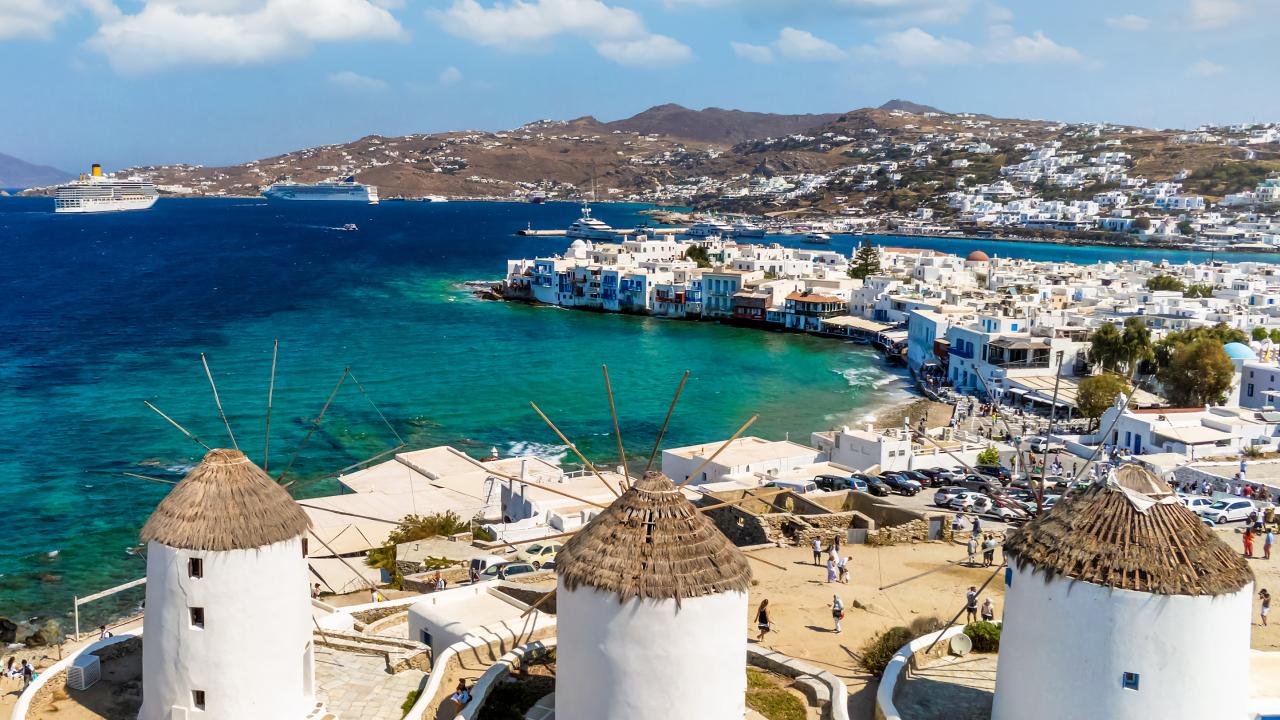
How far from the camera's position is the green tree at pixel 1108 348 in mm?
46938

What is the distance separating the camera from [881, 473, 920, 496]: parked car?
1094 inches

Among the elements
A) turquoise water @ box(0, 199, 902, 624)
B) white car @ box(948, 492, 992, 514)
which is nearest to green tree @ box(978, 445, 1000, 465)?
white car @ box(948, 492, 992, 514)

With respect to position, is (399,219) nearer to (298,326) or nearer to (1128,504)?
(298,326)

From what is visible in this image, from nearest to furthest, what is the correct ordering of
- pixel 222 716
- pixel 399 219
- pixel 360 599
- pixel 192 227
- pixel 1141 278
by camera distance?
pixel 222 716 < pixel 360 599 < pixel 1141 278 < pixel 192 227 < pixel 399 219

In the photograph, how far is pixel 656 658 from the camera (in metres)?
10.2

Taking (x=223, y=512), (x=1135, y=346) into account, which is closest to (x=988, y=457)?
(x=1135, y=346)

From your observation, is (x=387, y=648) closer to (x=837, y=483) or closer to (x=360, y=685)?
(x=360, y=685)

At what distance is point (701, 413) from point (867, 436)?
54.0 feet

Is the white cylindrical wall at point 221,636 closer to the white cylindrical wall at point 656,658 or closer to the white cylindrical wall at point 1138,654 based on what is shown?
the white cylindrical wall at point 656,658

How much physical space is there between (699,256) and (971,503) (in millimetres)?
74180

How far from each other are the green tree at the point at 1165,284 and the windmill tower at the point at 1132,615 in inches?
2663

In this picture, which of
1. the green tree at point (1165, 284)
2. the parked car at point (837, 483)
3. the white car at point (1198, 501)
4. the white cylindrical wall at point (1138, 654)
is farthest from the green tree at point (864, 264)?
the white cylindrical wall at point (1138, 654)

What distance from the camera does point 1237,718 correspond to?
33.7 ft

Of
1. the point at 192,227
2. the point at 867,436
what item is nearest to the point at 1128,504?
the point at 867,436
